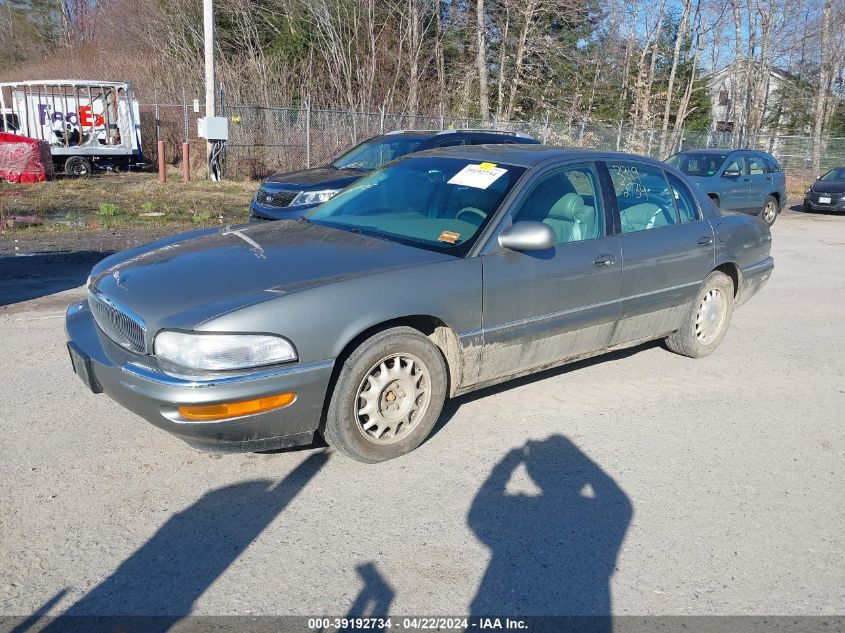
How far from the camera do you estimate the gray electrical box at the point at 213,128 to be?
55.8 ft

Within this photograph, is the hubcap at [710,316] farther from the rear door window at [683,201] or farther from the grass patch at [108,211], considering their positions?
the grass patch at [108,211]

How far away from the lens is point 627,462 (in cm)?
397

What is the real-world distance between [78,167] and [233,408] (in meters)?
20.2

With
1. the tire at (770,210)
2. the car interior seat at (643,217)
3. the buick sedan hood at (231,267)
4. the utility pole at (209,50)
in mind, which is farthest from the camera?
the utility pole at (209,50)

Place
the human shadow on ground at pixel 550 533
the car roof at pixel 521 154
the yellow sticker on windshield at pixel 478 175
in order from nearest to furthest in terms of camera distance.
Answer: the human shadow on ground at pixel 550 533 → the yellow sticker on windshield at pixel 478 175 → the car roof at pixel 521 154

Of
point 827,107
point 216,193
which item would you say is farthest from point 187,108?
point 827,107

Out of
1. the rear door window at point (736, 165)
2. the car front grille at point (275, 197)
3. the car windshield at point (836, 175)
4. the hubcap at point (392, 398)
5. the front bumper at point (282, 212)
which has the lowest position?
the hubcap at point (392, 398)

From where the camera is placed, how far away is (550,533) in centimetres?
325

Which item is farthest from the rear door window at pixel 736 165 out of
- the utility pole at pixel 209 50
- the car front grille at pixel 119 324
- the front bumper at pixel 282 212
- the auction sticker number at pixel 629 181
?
the car front grille at pixel 119 324

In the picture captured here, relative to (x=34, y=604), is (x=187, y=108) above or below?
above

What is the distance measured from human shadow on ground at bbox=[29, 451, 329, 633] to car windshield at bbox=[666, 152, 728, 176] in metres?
13.6

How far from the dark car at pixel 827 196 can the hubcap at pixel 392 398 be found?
62.2 ft

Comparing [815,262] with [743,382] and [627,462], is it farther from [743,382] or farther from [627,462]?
[627,462]

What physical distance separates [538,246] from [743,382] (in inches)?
94.5
